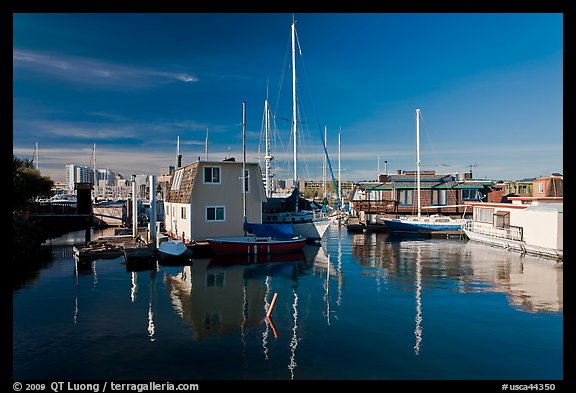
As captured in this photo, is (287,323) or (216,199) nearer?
(287,323)

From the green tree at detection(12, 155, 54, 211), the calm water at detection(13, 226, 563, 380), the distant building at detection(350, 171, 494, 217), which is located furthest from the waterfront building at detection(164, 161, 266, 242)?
the distant building at detection(350, 171, 494, 217)

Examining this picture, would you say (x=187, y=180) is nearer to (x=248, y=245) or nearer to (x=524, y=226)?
(x=248, y=245)

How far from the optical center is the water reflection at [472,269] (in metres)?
18.7

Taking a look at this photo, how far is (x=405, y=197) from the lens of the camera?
57.9 metres

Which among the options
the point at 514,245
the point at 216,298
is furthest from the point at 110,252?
the point at 514,245

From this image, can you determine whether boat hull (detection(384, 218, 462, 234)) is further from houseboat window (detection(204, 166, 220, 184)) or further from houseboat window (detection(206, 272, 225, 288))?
houseboat window (detection(206, 272, 225, 288))

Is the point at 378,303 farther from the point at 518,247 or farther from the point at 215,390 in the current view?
the point at 518,247

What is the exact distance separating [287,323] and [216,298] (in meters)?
4.84

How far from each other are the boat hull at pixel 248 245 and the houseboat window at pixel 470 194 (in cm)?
3703

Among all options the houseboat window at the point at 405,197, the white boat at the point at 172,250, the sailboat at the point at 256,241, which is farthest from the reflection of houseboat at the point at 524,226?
the white boat at the point at 172,250

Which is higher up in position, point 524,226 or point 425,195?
point 425,195

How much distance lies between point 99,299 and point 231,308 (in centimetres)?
652

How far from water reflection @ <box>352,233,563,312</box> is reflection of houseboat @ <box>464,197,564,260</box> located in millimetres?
1190

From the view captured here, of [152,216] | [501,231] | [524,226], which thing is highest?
[152,216]
